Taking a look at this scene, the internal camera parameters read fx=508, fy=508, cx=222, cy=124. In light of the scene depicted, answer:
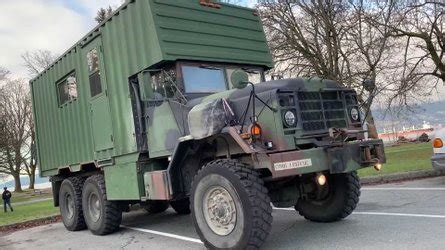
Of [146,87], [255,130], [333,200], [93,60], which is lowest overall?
[333,200]

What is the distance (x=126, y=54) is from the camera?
8.28 m

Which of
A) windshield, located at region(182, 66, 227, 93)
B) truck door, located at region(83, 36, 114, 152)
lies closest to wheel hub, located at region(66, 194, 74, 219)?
truck door, located at region(83, 36, 114, 152)

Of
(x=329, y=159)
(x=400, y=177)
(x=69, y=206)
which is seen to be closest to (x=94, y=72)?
(x=69, y=206)

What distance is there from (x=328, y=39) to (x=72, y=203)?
18484 mm

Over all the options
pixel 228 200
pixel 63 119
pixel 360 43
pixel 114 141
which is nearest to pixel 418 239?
pixel 228 200

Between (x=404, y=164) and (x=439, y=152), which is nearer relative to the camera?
(x=439, y=152)

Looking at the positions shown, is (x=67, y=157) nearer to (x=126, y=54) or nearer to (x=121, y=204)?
(x=121, y=204)

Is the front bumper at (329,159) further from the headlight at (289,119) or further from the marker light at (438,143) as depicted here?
the marker light at (438,143)

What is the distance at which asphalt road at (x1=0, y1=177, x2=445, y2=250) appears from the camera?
611cm

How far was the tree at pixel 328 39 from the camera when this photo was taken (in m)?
22.9

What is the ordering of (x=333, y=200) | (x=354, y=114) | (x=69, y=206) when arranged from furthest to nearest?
(x=69, y=206) < (x=333, y=200) < (x=354, y=114)

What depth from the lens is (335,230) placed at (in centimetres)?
696

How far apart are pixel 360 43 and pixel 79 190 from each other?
1654 centimetres

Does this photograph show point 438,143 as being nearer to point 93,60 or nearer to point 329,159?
point 329,159
